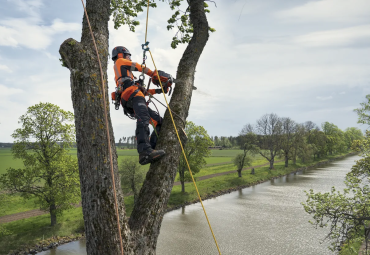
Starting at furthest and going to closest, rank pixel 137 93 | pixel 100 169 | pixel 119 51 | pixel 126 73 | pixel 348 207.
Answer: pixel 348 207 < pixel 119 51 < pixel 126 73 < pixel 137 93 < pixel 100 169

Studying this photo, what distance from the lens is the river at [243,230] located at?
529 inches

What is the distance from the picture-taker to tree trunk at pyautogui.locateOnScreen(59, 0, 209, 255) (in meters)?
1.89

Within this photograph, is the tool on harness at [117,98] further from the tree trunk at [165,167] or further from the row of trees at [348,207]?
the row of trees at [348,207]

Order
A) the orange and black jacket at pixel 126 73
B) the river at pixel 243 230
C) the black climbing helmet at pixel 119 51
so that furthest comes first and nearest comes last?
1. the river at pixel 243 230
2. the black climbing helmet at pixel 119 51
3. the orange and black jacket at pixel 126 73

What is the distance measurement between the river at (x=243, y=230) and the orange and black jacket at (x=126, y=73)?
1184cm

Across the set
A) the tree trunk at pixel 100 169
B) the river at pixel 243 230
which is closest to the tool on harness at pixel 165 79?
the tree trunk at pixel 100 169

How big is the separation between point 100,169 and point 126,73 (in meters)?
1.64

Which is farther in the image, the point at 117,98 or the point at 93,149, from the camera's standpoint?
the point at 117,98

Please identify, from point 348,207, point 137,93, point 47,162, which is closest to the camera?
point 137,93

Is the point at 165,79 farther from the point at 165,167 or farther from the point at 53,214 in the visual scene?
the point at 53,214

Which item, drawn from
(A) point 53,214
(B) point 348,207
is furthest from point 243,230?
(A) point 53,214

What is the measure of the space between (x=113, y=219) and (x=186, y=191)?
908 inches

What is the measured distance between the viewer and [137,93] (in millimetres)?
3082

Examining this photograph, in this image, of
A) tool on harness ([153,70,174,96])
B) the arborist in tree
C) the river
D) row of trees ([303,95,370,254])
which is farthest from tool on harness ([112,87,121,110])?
the river
